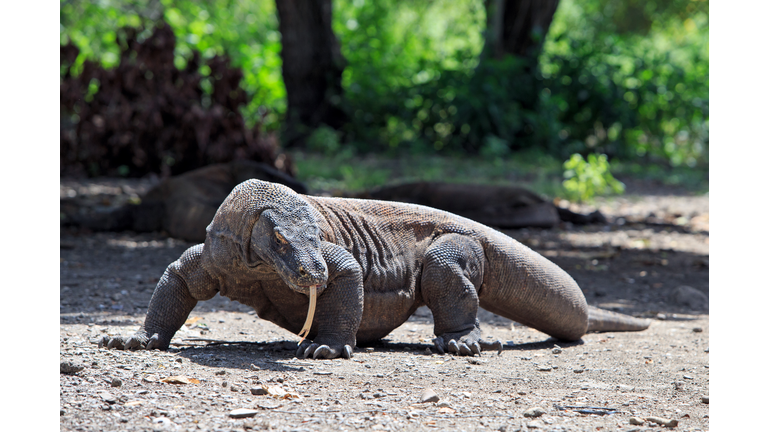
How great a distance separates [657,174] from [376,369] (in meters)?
9.99

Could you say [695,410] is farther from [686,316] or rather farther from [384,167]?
[384,167]

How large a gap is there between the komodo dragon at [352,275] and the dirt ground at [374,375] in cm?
14

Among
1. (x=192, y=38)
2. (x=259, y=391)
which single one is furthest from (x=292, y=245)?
(x=192, y=38)

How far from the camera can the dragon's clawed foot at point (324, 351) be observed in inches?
129

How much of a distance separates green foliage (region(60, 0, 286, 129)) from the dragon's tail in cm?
973

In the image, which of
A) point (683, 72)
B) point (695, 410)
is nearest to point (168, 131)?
point (695, 410)

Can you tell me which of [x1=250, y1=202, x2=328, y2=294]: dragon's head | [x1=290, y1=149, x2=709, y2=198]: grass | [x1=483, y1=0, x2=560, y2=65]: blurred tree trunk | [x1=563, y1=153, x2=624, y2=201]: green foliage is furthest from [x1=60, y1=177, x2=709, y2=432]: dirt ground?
[x1=483, y1=0, x2=560, y2=65]: blurred tree trunk

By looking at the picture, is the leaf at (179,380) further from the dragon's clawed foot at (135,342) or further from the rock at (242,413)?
A: the dragon's clawed foot at (135,342)

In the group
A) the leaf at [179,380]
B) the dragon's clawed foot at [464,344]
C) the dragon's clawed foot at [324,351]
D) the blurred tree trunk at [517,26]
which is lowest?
the dragon's clawed foot at [464,344]

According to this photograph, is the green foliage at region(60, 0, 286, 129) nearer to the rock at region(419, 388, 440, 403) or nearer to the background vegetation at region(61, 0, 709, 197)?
the background vegetation at region(61, 0, 709, 197)

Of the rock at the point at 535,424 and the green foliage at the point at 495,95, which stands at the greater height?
the green foliage at the point at 495,95

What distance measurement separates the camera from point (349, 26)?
1591cm

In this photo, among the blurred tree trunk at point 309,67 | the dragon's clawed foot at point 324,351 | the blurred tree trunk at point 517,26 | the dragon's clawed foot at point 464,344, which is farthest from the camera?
the blurred tree trunk at point 517,26

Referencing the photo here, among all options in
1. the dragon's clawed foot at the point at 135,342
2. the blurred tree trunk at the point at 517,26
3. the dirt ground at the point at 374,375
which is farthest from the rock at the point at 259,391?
the blurred tree trunk at the point at 517,26
